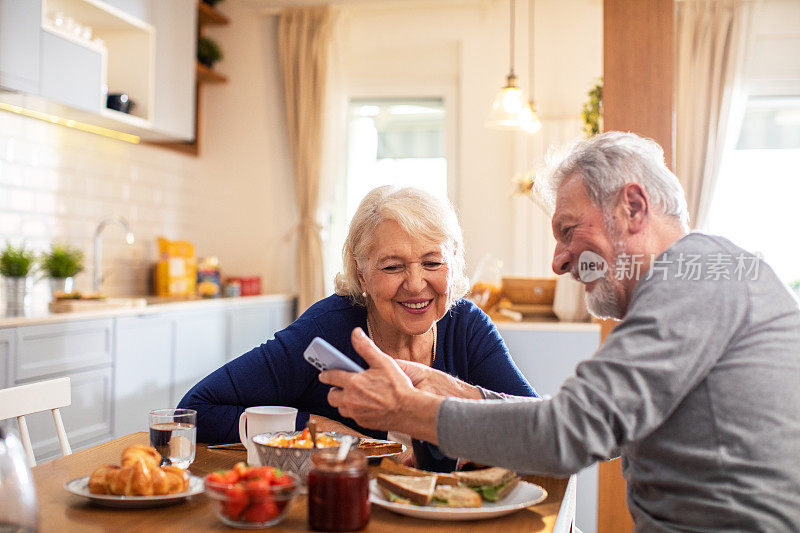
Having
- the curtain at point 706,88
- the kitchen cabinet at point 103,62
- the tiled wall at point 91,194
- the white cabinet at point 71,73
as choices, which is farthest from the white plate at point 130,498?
the curtain at point 706,88

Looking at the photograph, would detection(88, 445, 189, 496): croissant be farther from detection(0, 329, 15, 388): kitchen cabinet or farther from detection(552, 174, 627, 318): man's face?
detection(0, 329, 15, 388): kitchen cabinet

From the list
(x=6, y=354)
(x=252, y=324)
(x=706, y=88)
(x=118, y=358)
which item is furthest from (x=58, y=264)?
(x=706, y=88)

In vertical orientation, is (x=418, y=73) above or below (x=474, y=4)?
below

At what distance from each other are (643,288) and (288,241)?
4679mm

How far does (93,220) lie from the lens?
4238 millimetres

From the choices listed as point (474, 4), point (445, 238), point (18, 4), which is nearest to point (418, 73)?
point (474, 4)

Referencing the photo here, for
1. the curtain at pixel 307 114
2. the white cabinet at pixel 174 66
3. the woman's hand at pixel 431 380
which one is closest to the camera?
the woman's hand at pixel 431 380

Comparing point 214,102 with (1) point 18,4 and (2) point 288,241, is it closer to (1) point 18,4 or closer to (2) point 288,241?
(2) point 288,241

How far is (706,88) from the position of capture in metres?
5.03

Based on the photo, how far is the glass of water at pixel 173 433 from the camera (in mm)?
→ 1244

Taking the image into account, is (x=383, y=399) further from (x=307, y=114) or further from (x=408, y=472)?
(x=307, y=114)

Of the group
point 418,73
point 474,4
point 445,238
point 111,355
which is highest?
point 474,4

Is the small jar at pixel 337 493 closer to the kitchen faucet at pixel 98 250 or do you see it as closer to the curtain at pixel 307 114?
the kitchen faucet at pixel 98 250

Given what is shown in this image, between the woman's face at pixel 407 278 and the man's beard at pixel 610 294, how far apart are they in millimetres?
527
